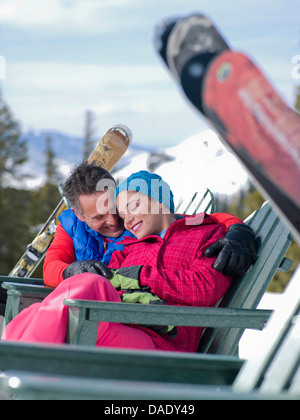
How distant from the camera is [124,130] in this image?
397 centimetres

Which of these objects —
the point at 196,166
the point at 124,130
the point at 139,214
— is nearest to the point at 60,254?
the point at 139,214

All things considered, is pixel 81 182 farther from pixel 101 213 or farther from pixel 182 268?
pixel 182 268

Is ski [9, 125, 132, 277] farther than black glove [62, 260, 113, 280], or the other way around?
ski [9, 125, 132, 277]

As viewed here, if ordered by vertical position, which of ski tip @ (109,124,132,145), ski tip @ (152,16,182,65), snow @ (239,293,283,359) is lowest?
snow @ (239,293,283,359)

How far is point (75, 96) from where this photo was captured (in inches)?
2227

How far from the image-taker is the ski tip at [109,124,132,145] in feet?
12.9

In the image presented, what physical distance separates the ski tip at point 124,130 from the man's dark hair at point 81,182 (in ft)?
3.40

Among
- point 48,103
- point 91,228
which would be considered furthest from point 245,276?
point 48,103

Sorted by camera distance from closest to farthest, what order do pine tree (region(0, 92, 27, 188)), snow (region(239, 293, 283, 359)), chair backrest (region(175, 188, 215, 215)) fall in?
chair backrest (region(175, 188, 215, 215)) → snow (region(239, 293, 283, 359)) → pine tree (region(0, 92, 27, 188))

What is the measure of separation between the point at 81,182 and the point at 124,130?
120 cm

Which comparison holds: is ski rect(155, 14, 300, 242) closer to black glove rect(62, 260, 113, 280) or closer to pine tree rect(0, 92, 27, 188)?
black glove rect(62, 260, 113, 280)

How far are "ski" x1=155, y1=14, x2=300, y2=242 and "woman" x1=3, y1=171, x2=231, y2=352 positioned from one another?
0.96 meters

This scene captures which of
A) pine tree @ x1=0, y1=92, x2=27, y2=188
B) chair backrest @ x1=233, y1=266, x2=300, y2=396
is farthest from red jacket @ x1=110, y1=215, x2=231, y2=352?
pine tree @ x1=0, y1=92, x2=27, y2=188

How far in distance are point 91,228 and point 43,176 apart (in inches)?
1503
